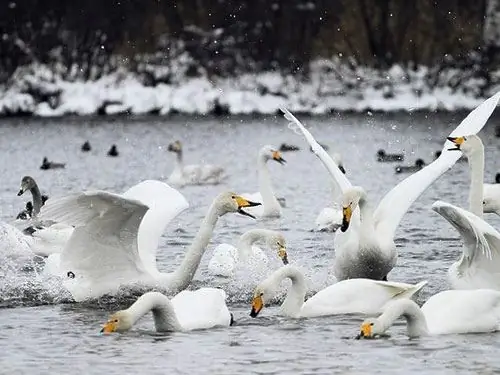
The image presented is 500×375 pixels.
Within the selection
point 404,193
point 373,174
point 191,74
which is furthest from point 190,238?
point 191,74

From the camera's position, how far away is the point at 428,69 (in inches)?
2108

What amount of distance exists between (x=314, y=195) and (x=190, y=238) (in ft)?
21.0

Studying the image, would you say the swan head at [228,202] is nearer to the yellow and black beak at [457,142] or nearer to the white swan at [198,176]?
the yellow and black beak at [457,142]

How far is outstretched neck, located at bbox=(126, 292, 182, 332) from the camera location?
10.5 meters

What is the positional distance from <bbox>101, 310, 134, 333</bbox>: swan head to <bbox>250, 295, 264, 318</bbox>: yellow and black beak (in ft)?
3.09

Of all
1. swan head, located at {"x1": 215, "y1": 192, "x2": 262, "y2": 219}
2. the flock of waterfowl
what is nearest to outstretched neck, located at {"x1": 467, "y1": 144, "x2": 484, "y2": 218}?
the flock of waterfowl

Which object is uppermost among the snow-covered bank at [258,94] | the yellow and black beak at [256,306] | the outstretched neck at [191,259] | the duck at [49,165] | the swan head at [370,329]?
the snow-covered bank at [258,94]

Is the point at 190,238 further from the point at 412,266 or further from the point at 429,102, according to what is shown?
the point at 429,102

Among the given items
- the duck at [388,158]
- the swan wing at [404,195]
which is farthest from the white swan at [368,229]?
the duck at [388,158]

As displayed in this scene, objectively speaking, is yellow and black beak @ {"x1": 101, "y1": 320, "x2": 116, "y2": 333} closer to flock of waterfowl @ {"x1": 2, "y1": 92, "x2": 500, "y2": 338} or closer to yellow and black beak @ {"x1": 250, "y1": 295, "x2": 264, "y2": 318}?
flock of waterfowl @ {"x1": 2, "y1": 92, "x2": 500, "y2": 338}

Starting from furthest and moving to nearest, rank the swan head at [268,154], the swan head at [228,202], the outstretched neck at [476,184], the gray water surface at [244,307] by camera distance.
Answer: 1. the swan head at [268,154]
2. the outstretched neck at [476,184]
3. the swan head at [228,202]
4. the gray water surface at [244,307]

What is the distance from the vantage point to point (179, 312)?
36.1 feet

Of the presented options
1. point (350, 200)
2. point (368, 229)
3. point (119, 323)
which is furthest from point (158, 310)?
point (368, 229)

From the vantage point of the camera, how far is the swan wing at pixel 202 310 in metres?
11.0
